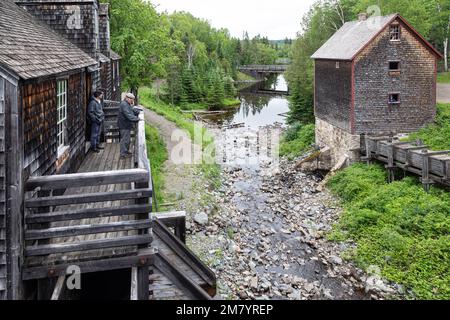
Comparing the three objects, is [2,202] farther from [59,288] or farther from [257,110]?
[257,110]

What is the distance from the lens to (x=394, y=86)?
2333 centimetres

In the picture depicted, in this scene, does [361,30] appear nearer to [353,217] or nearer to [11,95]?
[353,217]

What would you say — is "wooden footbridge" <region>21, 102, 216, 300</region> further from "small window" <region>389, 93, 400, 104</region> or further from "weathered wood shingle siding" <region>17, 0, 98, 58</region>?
"small window" <region>389, 93, 400, 104</region>

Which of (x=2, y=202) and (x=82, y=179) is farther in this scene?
(x=82, y=179)

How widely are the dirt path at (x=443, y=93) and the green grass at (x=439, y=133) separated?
2880 mm

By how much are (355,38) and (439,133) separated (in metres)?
7.14

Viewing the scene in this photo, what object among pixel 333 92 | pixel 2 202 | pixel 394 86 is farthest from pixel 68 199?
pixel 333 92

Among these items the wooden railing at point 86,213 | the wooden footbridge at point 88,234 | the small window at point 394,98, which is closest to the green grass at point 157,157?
the wooden footbridge at point 88,234

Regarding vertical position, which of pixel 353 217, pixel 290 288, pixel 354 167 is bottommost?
pixel 290 288

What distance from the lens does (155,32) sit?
26141mm

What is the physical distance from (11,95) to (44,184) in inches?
54.3

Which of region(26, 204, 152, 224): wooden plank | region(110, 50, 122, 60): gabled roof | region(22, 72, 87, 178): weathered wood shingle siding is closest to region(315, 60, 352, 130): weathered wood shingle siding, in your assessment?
region(110, 50, 122, 60): gabled roof

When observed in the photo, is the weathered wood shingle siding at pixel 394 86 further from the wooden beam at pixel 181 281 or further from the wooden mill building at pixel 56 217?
the wooden beam at pixel 181 281
